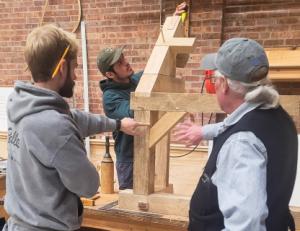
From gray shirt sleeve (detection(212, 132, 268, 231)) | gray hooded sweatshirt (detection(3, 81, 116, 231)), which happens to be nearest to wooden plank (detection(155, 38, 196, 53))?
A: gray hooded sweatshirt (detection(3, 81, 116, 231))

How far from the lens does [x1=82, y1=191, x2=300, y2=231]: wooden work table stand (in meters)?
1.42

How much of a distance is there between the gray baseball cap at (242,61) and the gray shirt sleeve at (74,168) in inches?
23.5

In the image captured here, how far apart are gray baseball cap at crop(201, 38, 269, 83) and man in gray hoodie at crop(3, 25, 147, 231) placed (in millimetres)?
603

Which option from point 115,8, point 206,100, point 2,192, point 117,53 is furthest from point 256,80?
point 115,8

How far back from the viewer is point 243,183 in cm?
83

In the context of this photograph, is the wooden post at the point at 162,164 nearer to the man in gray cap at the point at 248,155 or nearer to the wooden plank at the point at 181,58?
the wooden plank at the point at 181,58

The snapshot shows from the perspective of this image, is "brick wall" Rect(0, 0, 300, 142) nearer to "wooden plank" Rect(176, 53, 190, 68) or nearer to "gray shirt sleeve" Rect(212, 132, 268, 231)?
"wooden plank" Rect(176, 53, 190, 68)

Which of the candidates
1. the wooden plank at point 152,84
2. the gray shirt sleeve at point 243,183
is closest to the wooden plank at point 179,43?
the wooden plank at point 152,84

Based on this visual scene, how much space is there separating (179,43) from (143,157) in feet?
2.25

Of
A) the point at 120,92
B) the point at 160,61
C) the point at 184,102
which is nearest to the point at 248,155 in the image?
the point at 184,102

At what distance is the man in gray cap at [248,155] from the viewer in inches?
33.0

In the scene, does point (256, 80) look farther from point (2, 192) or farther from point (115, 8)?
point (115, 8)

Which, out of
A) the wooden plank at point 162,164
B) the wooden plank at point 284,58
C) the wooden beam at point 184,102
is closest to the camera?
the wooden beam at point 184,102

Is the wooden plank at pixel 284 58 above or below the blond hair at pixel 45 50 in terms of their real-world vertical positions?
below
